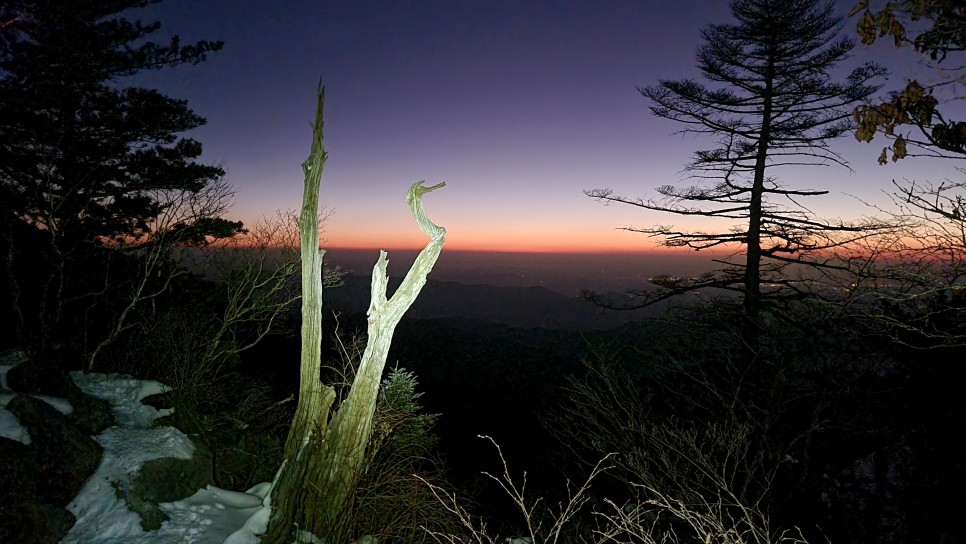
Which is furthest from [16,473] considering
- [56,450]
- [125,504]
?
[125,504]

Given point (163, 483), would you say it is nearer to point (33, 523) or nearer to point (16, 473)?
point (33, 523)

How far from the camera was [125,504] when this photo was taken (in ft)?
15.4

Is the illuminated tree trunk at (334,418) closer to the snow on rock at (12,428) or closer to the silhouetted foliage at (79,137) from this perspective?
the snow on rock at (12,428)

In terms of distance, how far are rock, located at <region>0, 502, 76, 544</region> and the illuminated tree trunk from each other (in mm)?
2040

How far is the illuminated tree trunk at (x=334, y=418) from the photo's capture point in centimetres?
541

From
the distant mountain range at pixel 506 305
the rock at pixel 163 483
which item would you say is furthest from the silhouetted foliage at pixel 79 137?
the distant mountain range at pixel 506 305

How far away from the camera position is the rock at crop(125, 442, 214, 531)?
468 cm

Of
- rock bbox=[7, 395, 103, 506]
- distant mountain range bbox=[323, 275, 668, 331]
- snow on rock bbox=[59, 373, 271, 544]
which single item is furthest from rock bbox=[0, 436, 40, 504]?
distant mountain range bbox=[323, 275, 668, 331]

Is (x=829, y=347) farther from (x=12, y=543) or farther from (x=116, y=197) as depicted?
(x=116, y=197)

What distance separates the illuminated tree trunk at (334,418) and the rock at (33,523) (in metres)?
2.04

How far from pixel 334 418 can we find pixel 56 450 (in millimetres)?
3021

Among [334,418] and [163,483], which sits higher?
[334,418]

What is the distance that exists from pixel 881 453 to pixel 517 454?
75.7ft

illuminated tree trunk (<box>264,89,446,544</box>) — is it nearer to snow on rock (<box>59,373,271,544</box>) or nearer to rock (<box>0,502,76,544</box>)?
snow on rock (<box>59,373,271,544</box>)
